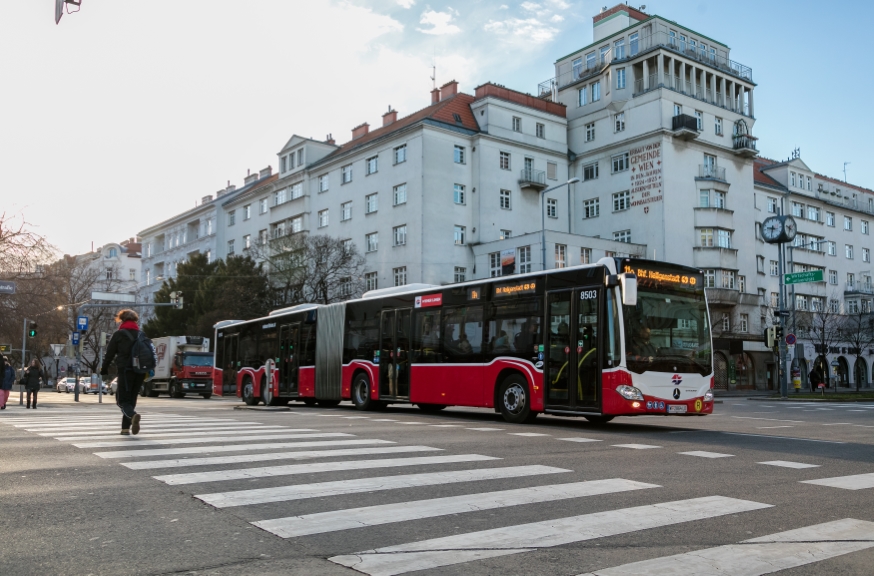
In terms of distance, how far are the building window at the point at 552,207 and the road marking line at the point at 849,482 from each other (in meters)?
51.8

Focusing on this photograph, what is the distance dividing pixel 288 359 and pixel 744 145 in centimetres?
4619

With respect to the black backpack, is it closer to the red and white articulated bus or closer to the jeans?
the jeans

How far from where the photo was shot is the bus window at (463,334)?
1792cm

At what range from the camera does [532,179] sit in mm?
58062

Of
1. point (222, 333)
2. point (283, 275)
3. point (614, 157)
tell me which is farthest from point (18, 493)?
point (614, 157)

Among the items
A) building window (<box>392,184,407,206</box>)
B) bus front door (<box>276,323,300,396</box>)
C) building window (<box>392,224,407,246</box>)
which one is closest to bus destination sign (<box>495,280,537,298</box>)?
bus front door (<box>276,323,300,396</box>)

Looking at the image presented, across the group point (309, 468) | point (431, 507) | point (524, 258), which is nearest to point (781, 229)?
point (524, 258)

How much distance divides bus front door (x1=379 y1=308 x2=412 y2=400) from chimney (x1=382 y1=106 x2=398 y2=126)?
44.2m

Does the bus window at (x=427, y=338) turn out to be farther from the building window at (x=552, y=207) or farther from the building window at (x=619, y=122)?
the building window at (x=619, y=122)

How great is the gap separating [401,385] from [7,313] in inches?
913

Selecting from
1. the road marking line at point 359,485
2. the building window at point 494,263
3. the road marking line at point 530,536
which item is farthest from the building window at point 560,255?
the road marking line at point 530,536

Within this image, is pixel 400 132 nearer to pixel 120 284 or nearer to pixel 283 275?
pixel 283 275

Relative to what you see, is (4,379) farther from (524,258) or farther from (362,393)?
(524,258)

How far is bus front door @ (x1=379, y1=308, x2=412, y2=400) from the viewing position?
20.2m
